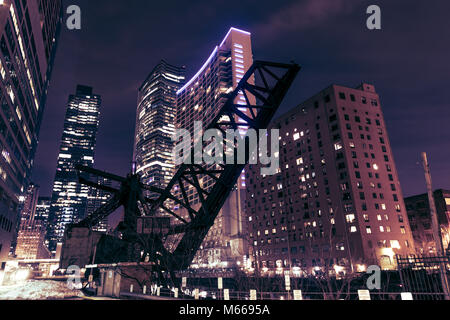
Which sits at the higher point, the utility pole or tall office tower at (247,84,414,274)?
tall office tower at (247,84,414,274)

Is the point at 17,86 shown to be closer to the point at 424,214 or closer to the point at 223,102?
the point at 223,102

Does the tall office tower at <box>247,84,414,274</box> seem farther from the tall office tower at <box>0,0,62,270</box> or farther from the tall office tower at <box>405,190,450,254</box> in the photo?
the tall office tower at <box>0,0,62,270</box>

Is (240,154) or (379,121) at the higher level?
(379,121)

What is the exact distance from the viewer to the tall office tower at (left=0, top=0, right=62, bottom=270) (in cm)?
4847

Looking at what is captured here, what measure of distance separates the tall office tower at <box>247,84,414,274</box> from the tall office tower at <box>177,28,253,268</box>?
2728cm

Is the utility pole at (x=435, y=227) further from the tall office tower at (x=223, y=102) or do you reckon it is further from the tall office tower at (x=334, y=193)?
the tall office tower at (x=223, y=102)

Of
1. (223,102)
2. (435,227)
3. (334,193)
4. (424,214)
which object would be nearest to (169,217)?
(435,227)

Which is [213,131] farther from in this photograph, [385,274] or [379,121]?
[379,121]

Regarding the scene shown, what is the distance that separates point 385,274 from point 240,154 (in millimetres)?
36531

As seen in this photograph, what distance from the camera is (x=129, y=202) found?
23.1 metres

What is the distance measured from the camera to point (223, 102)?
150m

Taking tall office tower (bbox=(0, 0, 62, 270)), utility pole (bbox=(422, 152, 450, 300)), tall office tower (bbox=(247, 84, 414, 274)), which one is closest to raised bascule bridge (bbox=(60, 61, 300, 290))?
utility pole (bbox=(422, 152, 450, 300))

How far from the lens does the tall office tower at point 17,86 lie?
48469 mm
